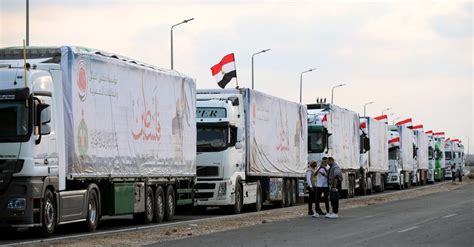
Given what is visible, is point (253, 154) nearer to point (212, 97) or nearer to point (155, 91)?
point (212, 97)

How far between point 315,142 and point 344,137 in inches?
156

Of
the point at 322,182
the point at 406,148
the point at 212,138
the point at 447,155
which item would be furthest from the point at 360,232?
the point at 447,155

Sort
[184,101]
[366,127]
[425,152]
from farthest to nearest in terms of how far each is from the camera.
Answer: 1. [425,152]
2. [366,127]
3. [184,101]

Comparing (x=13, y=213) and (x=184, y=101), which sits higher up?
(x=184, y=101)

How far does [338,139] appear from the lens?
1969 inches

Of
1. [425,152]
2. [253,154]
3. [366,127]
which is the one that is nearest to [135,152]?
[253,154]

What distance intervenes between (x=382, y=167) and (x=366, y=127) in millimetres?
5310

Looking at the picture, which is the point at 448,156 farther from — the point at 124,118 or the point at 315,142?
the point at 124,118

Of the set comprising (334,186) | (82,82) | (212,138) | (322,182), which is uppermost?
(82,82)

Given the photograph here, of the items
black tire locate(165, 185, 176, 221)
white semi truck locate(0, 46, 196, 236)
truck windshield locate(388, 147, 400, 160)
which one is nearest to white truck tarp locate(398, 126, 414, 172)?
truck windshield locate(388, 147, 400, 160)

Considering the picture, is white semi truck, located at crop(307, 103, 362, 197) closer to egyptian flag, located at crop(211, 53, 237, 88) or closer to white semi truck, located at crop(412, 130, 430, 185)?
egyptian flag, located at crop(211, 53, 237, 88)

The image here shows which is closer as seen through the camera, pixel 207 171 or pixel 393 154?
pixel 207 171

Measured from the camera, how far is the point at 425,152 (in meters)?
85.9

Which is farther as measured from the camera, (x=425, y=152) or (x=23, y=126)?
(x=425, y=152)
